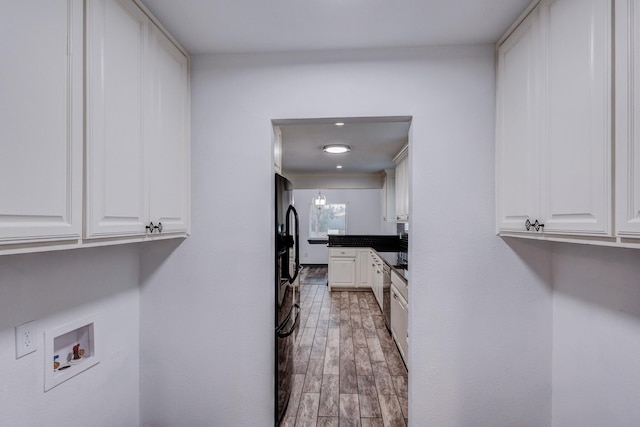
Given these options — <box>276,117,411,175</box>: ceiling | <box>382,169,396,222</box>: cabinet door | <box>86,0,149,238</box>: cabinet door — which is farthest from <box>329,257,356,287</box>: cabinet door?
<box>86,0,149,238</box>: cabinet door

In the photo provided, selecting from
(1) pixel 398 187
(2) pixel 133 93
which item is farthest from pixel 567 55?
(1) pixel 398 187

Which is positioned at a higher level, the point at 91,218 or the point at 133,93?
the point at 133,93

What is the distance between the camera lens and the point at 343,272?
6105 millimetres

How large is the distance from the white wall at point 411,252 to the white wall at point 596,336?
9 cm

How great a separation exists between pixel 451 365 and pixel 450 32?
173 cm

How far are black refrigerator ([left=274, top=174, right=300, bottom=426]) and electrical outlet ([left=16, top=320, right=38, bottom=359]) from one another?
1014 mm

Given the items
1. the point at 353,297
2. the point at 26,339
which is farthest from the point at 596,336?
the point at 353,297

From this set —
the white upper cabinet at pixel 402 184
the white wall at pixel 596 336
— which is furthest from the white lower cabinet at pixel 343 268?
the white wall at pixel 596 336

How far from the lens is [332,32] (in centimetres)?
151

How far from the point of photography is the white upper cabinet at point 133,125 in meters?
1.08

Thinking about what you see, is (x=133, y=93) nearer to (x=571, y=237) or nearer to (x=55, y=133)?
(x=55, y=133)

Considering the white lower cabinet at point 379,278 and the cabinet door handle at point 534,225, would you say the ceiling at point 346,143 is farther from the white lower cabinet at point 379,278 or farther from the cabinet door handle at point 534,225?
the white lower cabinet at point 379,278

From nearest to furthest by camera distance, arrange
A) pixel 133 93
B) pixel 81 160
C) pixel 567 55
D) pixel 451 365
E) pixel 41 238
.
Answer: pixel 41 238
pixel 81 160
pixel 567 55
pixel 133 93
pixel 451 365

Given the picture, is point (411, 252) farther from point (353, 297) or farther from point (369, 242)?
point (369, 242)
